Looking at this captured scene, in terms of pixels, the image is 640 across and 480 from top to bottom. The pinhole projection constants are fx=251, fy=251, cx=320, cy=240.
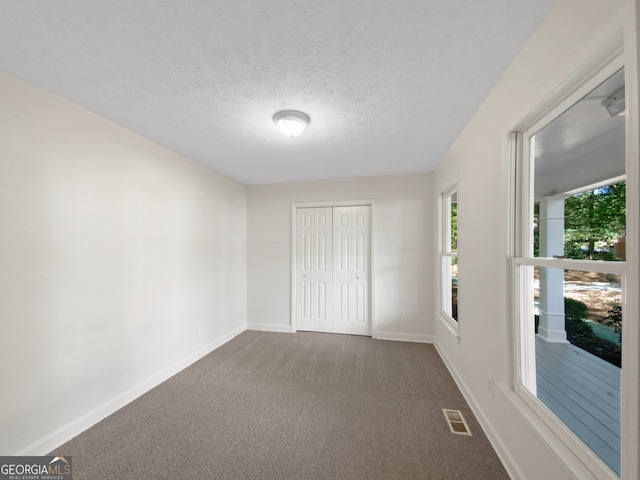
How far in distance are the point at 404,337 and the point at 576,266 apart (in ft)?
9.66

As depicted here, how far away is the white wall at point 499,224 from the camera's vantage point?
1.04m

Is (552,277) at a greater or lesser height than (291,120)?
lesser

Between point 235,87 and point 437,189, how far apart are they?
2.84 m

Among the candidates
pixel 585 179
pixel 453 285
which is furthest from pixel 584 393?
pixel 453 285

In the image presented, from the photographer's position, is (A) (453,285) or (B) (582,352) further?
(A) (453,285)

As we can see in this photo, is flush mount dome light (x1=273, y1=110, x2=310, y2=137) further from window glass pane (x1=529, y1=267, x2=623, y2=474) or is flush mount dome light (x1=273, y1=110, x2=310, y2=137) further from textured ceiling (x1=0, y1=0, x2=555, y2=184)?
window glass pane (x1=529, y1=267, x2=623, y2=474)

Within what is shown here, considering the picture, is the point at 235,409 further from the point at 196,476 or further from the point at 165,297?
the point at 165,297

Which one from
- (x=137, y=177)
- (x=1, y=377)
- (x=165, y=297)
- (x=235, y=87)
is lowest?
(x=1, y=377)

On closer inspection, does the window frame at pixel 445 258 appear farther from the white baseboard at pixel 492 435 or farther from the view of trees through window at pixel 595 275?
the view of trees through window at pixel 595 275

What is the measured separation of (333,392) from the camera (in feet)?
7.86

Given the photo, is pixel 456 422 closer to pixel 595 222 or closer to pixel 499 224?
pixel 499 224

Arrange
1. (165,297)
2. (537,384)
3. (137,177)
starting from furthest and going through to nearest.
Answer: (165,297) < (137,177) < (537,384)

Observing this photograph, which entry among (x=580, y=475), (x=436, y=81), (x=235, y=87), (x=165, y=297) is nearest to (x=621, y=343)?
(x=580, y=475)

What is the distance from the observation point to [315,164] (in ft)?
10.7
